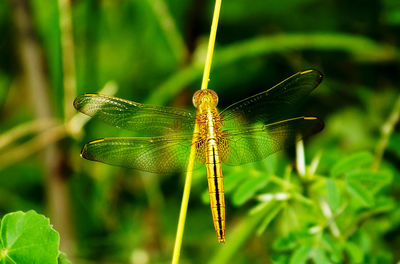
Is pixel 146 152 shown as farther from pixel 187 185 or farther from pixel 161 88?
pixel 161 88

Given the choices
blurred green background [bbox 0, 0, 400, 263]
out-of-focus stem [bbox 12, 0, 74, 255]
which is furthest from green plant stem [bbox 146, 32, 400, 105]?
out-of-focus stem [bbox 12, 0, 74, 255]

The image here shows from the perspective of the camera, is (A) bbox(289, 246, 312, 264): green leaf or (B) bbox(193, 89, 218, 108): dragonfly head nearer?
(A) bbox(289, 246, 312, 264): green leaf

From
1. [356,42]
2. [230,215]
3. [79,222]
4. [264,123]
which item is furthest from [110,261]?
[356,42]

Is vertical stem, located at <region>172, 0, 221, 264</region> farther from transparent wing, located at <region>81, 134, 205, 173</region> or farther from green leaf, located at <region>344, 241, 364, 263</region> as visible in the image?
green leaf, located at <region>344, 241, 364, 263</region>

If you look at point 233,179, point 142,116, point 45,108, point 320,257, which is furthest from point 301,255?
point 45,108

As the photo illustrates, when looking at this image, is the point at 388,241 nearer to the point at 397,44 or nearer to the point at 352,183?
the point at 352,183

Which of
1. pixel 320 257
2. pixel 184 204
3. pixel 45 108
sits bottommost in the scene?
pixel 320 257

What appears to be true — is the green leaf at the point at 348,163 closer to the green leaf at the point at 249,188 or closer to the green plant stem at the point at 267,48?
the green leaf at the point at 249,188
